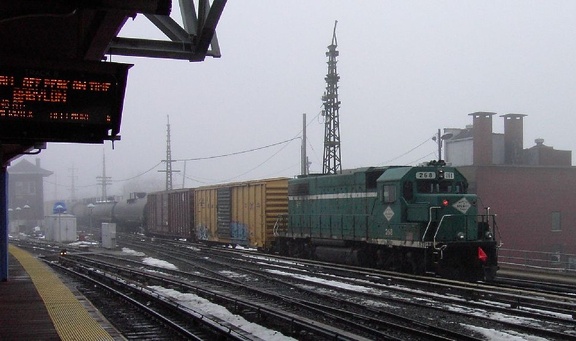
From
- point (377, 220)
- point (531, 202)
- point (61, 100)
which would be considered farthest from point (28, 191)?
point (61, 100)

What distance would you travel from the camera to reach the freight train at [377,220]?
1731cm

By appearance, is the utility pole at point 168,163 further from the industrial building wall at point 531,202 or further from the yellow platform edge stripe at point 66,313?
the yellow platform edge stripe at point 66,313

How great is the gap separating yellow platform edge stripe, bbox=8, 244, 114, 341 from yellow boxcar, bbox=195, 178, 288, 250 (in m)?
11.1

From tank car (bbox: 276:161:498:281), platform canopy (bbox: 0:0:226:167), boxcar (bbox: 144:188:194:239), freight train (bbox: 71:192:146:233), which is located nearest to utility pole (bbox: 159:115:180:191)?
freight train (bbox: 71:192:146:233)

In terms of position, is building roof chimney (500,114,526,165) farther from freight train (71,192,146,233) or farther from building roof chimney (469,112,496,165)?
freight train (71,192,146,233)

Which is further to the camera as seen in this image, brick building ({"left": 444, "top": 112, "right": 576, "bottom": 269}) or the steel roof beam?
brick building ({"left": 444, "top": 112, "right": 576, "bottom": 269})

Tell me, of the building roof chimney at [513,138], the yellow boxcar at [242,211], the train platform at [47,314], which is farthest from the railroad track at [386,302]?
the building roof chimney at [513,138]

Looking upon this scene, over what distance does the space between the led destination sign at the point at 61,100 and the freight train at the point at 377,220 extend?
37.6 feet

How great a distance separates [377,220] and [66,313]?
1043 centimetres

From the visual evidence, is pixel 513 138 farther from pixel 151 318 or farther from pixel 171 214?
pixel 151 318

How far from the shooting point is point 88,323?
10203 millimetres

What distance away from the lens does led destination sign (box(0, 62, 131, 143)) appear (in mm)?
7059

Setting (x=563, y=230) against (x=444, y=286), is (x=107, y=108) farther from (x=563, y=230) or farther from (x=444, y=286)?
(x=563, y=230)

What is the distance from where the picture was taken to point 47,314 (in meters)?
11.3
